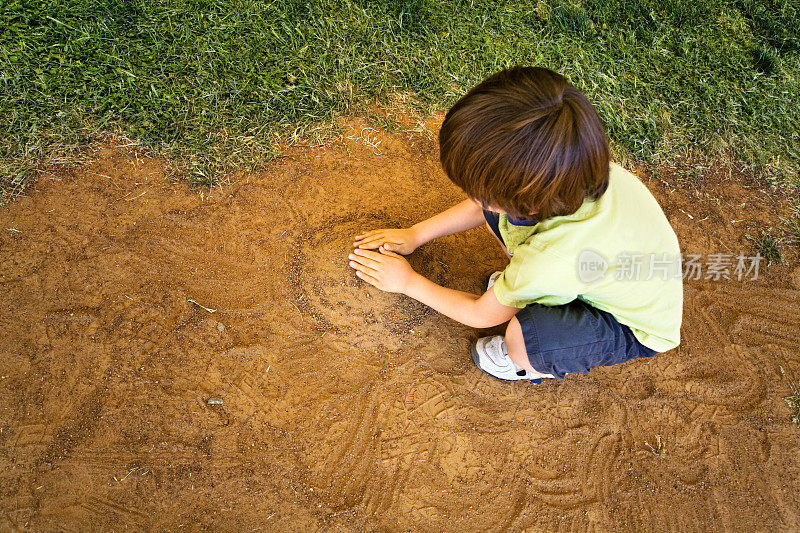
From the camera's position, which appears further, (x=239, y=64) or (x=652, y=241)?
(x=239, y=64)

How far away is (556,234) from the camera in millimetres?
1637

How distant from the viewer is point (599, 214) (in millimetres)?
1652

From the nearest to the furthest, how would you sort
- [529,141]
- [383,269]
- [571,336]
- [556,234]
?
[529,141], [556,234], [571,336], [383,269]

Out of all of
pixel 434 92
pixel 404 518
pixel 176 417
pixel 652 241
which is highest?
pixel 652 241

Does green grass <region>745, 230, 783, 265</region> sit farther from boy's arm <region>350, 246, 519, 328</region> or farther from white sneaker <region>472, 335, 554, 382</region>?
boy's arm <region>350, 246, 519, 328</region>

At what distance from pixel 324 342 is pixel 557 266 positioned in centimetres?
106

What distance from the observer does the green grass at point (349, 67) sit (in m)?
2.59

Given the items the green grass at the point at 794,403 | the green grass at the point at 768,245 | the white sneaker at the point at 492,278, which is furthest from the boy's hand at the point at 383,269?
the green grass at the point at 768,245

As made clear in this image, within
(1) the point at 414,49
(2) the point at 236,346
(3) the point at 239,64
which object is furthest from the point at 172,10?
(2) the point at 236,346

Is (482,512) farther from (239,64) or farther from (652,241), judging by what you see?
(239,64)

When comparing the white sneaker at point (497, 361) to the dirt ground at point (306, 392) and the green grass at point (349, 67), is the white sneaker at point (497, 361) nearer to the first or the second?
the dirt ground at point (306, 392)

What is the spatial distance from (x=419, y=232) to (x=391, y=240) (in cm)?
13

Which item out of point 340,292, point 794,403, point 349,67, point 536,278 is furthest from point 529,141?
point 794,403

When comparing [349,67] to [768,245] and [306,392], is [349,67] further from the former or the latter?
[768,245]
